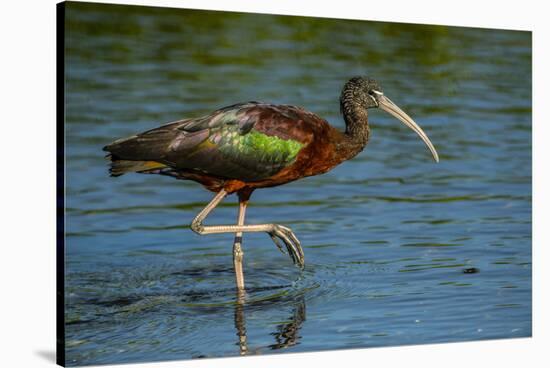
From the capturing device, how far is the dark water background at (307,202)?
897cm

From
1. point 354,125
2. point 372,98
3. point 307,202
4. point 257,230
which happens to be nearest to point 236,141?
point 257,230

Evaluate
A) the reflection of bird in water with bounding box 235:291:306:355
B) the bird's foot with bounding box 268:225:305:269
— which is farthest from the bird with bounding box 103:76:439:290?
the reflection of bird in water with bounding box 235:291:306:355

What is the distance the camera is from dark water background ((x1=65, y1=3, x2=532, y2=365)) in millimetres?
8969

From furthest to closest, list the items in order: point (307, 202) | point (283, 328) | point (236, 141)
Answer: point (307, 202) → point (236, 141) → point (283, 328)

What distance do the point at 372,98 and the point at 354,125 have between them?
0.84 feet

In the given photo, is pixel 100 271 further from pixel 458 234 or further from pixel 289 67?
pixel 458 234

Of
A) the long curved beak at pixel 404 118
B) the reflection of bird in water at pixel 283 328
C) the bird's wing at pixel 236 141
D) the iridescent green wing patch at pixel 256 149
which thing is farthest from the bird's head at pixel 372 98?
the reflection of bird in water at pixel 283 328

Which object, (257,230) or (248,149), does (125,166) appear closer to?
(248,149)

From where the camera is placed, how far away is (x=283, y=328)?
930 centimetres

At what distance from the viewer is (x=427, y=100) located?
34.6 feet

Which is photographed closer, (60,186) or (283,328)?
(60,186)

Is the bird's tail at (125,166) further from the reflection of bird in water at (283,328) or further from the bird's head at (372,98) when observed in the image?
Answer: the bird's head at (372,98)

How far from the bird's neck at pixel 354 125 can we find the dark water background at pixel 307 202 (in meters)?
0.12

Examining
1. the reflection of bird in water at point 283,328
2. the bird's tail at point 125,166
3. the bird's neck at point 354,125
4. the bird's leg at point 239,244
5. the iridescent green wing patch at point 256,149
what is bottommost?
the reflection of bird in water at point 283,328
